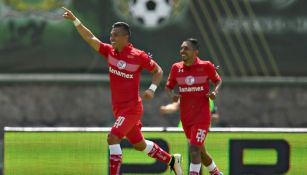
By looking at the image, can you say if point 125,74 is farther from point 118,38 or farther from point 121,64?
point 118,38

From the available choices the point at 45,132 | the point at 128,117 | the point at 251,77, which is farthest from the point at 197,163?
the point at 251,77

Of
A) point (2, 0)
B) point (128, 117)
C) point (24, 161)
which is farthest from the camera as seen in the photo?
point (2, 0)

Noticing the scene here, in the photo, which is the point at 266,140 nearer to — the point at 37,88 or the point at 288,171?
the point at 288,171

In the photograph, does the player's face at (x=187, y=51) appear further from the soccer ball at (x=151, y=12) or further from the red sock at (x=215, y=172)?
the soccer ball at (x=151, y=12)

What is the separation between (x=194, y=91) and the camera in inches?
519

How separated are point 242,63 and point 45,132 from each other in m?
6.98

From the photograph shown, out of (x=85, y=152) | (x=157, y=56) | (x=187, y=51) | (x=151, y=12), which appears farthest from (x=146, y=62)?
(x=151, y=12)

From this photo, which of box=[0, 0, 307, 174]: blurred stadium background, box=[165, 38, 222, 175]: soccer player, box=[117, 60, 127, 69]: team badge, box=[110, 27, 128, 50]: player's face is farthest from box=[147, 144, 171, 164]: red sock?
box=[0, 0, 307, 174]: blurred stadium background

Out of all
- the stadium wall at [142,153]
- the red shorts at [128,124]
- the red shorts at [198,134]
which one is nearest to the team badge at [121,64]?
the red shorts at [128,124]

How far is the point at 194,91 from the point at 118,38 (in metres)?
1.26

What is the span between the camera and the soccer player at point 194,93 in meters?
13.1

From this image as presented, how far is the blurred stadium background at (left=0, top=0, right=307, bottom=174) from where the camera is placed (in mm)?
19844

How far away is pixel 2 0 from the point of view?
19812mm

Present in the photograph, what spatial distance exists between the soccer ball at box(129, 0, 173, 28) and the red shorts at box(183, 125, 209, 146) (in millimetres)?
7010
